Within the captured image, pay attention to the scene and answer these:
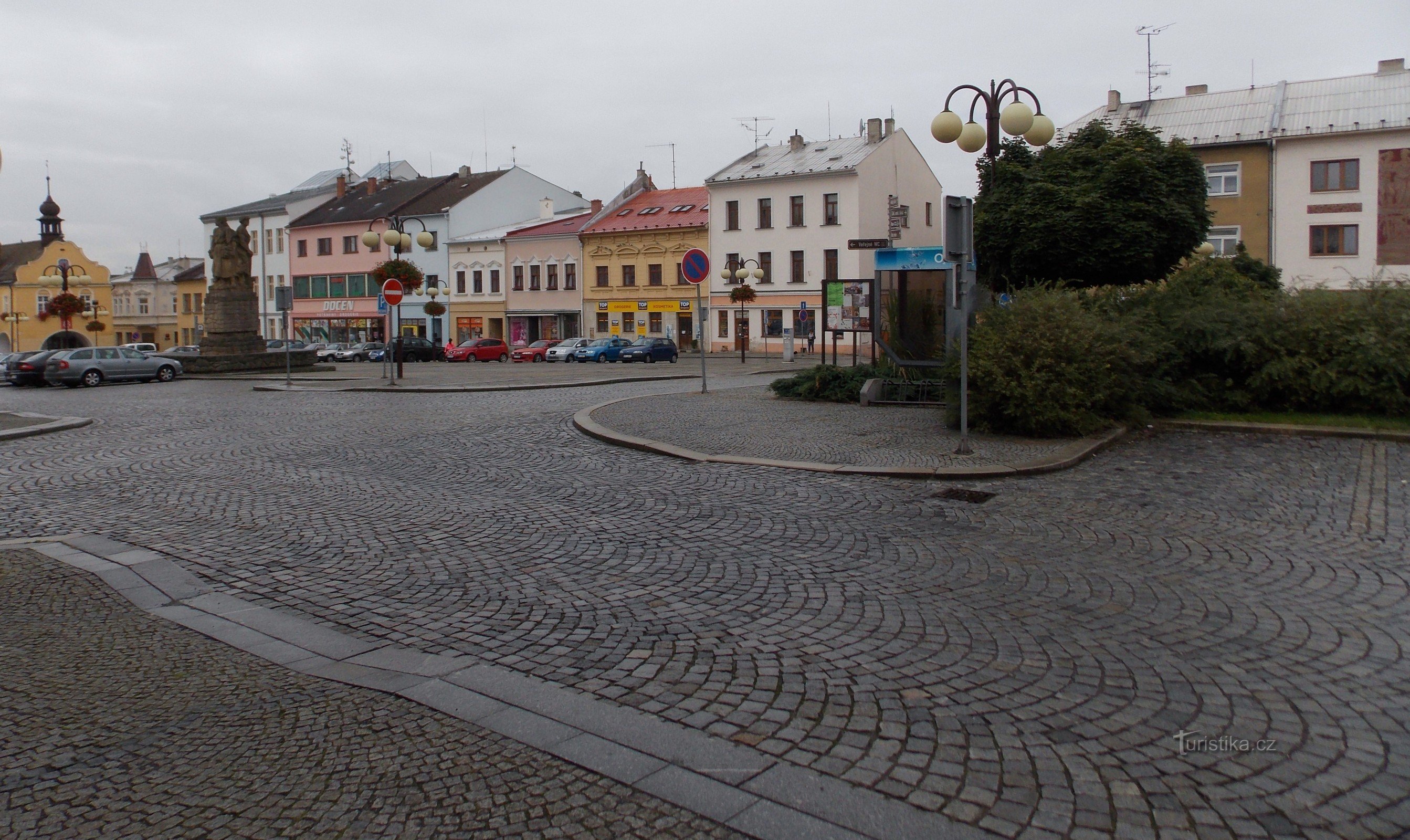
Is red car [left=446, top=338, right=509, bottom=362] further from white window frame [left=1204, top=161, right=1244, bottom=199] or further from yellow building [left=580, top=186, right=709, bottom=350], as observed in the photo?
white window frame [left=1204, top=161, right=1244, bottom=199]

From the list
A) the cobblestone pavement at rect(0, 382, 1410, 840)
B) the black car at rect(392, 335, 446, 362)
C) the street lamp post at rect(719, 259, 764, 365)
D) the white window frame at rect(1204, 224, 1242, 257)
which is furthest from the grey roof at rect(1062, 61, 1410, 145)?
the cobblestone pavement at rect(0, 382, 1410, 840)

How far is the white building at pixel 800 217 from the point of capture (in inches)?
2208

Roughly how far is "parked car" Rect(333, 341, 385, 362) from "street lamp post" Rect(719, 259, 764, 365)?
71.2 ft

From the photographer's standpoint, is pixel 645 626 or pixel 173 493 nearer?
pixel 645 626

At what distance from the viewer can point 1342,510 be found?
809 centimetres

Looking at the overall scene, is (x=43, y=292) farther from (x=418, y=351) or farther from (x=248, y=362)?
(x=248, y=362)

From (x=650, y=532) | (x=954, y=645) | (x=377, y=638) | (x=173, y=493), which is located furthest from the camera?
(x=173, y=493)

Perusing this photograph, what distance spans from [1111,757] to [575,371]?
3527 centimetres

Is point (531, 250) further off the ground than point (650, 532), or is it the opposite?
point (531, 250)

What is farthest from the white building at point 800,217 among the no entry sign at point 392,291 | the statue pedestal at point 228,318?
the no entry sign at point 392,291

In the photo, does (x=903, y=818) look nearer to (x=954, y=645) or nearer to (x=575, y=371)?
(x=954, y=645)

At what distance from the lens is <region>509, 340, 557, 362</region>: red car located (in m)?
54.4

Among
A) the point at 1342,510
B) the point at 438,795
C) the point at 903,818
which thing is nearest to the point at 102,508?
the point at 438,795

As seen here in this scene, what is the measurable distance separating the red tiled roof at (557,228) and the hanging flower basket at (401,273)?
31.7 m
